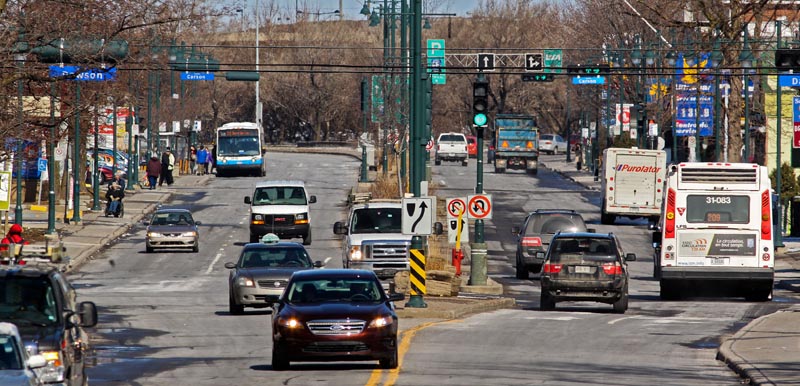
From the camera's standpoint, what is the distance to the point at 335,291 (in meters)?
19.9

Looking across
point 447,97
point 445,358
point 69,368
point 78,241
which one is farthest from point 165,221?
point 447,97

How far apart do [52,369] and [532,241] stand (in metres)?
25.8

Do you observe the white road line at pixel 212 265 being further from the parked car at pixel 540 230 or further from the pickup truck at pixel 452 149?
the pickup truck at pixel 452 149

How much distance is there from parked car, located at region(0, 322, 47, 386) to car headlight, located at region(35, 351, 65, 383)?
76cm

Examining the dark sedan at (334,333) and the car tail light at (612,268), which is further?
the car tail light at (612,268)

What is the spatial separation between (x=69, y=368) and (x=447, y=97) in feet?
336

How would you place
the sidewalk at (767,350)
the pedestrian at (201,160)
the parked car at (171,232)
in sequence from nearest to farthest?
the sidewalk at (767,350), the parked car at (171,232), the pedestrian at (201,160)

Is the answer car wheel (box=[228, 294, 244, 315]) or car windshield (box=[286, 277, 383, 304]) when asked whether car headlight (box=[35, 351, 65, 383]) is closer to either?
car windshield (box=[286, 277, 383, 304])

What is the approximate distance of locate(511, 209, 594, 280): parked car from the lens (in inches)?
1528

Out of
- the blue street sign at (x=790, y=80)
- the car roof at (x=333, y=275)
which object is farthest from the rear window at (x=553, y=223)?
the car roof at (x=333, y=275)

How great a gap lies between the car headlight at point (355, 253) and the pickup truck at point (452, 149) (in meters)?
57.0

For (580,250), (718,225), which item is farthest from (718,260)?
(580,250)

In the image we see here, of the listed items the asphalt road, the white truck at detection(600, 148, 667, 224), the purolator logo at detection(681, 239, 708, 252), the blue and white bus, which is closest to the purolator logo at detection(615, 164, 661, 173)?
the white truck at detection(600, 148, 667, 224)

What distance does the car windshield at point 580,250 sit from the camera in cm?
2958
